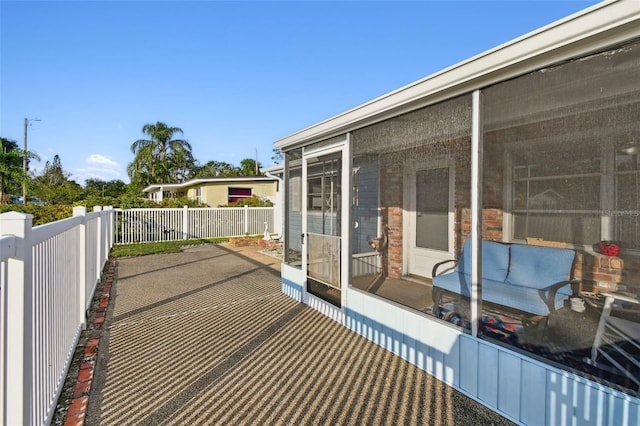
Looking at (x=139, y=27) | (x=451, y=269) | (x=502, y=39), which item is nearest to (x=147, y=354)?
(x=451, y=269)

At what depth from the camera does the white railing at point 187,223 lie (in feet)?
39.2

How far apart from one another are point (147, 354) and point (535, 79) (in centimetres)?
404

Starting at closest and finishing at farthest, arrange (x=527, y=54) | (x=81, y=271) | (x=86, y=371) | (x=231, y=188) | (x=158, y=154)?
(x=527, y=54)
(x=86, y=371)
(x=81, y=271)
(x=231, y=188)
(x=158, y=154)

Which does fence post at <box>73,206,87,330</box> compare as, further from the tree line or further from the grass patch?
the tree line

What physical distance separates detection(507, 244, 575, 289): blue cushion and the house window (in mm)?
16350

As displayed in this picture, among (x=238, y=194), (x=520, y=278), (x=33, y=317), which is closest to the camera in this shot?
(x=33, y=317)

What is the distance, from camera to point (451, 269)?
3895 millimetres

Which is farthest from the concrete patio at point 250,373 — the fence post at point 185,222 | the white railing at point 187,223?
the fence post at point 185,222

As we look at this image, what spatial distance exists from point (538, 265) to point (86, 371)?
4.19 m

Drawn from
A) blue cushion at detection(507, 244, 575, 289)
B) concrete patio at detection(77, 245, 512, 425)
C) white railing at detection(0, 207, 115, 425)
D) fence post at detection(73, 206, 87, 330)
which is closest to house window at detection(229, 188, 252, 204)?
concrete patio at detection(77, 245, 512, 425)

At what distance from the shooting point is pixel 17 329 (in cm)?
146

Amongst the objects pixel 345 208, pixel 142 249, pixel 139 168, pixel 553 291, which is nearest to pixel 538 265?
pixel 553 291

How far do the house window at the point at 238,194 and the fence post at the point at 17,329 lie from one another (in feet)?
56.1

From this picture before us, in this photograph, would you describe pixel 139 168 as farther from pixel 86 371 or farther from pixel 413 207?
pixel 86 371
